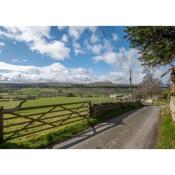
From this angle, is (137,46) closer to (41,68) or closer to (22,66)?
(41,68)

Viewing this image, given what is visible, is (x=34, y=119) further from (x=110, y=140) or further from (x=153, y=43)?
(x=153, y=43)

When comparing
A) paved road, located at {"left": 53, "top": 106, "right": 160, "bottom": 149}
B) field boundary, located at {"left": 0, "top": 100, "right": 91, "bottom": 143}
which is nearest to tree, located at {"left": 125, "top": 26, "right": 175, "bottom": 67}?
paved road, located at {"left": 53, "top": 106, "right": 160, "bottom": 149}

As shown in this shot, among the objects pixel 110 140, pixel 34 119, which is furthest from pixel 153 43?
pixel 34 119

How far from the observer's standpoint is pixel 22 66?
38.3 ft

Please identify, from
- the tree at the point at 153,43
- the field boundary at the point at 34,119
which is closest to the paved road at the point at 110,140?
the field boundary at the point at 34,119

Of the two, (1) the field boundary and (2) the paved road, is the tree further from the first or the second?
(1) the field boundary

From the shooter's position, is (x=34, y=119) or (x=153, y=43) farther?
(x=153, y=43)

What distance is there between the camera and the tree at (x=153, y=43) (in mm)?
9820

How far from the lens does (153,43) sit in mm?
10500

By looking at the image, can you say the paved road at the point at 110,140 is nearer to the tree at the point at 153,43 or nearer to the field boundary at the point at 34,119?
the field boundary at the point at 34,119
